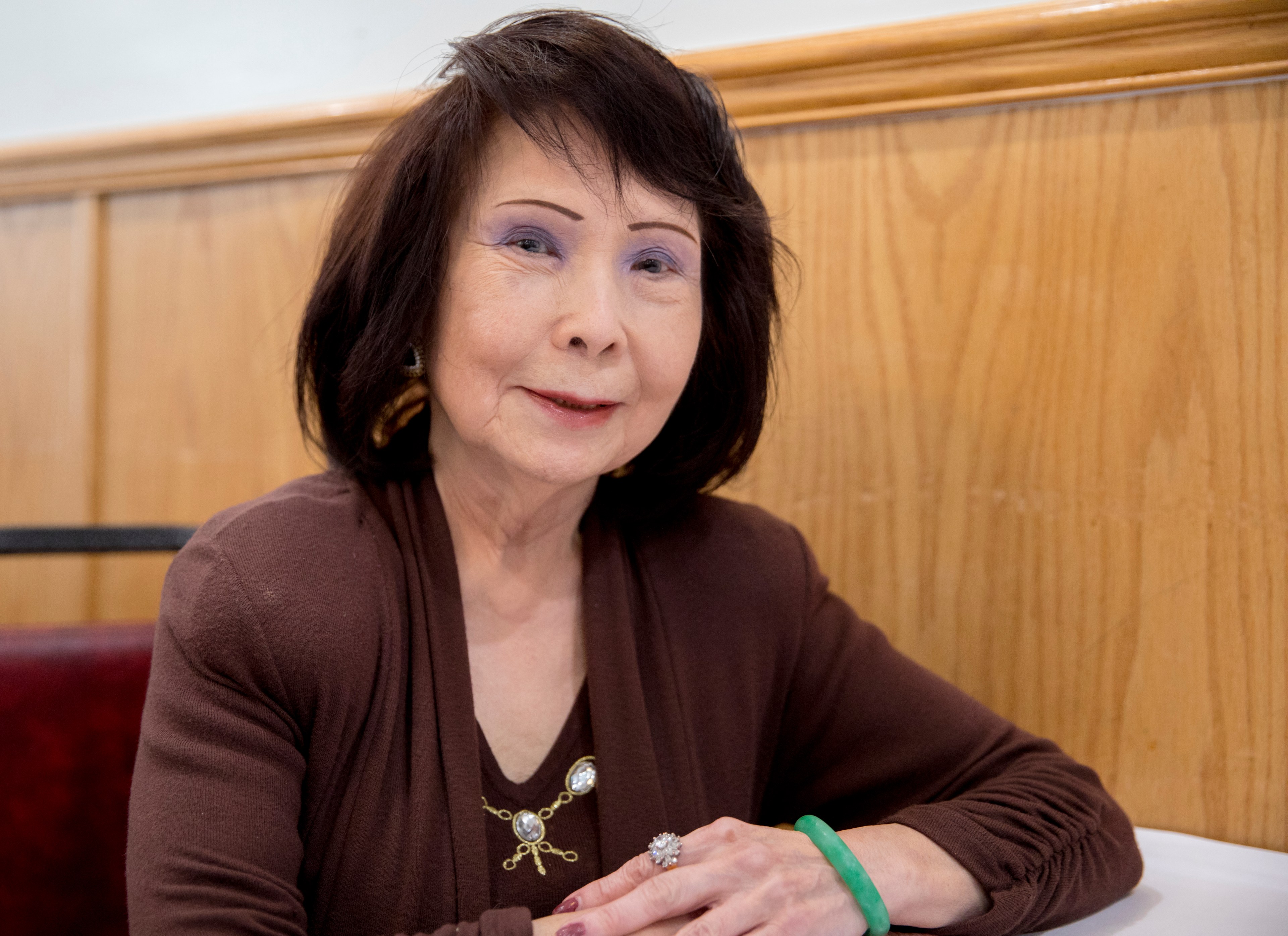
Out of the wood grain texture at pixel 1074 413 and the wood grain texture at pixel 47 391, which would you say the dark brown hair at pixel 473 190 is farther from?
the wood grain texture at pixel 47 391

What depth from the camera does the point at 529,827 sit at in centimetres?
89

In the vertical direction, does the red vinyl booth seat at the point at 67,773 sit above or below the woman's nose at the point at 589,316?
below

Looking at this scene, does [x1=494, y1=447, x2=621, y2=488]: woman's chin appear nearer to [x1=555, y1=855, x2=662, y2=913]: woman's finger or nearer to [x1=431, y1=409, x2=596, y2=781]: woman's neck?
[x1=431, y1=409, x2=596, y2=781]: woman's neck

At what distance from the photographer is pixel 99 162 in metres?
1.60

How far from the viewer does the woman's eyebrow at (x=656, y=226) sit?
89cm

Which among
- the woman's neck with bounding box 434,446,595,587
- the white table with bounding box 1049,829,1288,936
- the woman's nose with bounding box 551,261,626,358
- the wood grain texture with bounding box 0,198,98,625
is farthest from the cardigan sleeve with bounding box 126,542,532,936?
the wood grain texture with bounding box 0,198,98,625

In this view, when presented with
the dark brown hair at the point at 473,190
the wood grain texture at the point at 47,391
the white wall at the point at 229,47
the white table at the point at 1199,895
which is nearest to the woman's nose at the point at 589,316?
the dark brown hair at the point at 473,190

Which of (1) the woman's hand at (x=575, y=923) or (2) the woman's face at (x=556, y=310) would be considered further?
(2) the woman's face at (x=556, y=310)

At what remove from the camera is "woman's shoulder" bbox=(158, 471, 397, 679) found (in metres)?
0.78

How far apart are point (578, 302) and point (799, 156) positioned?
52 centimetres

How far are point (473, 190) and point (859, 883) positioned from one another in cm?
72

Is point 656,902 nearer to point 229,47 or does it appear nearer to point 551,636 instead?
point 551,636

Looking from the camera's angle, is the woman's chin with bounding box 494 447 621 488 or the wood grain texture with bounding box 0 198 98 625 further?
the wood grain texture with bounding box 0 198 98 625

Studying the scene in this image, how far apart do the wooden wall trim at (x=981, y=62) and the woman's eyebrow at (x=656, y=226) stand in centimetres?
39
